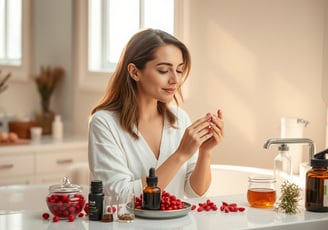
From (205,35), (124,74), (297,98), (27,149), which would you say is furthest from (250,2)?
(27,149)

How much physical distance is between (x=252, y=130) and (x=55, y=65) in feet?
6.17

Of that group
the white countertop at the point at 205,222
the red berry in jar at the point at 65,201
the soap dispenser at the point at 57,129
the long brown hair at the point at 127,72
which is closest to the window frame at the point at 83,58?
the soap dispenser at the point at 57,129

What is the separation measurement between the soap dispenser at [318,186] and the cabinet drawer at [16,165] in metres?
2.54

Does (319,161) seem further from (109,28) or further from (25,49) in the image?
(25,49)

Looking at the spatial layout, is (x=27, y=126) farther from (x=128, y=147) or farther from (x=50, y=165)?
(x=128, y=147)

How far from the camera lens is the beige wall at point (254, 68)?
3771mm

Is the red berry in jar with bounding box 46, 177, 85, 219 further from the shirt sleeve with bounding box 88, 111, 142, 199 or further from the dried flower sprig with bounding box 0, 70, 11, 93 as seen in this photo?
the dried flower sprig with bounding box 0, 70, 11, 93

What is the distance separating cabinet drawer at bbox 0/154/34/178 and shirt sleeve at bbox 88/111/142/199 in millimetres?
1922

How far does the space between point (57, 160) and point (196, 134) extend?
7.85 feet

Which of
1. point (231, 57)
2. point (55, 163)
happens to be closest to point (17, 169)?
point (55, 163)

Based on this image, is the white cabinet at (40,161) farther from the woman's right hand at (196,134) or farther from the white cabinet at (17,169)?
the woman's right hand at (196,134)

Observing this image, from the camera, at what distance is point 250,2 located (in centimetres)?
390

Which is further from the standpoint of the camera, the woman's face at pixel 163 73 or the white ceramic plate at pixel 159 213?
the woman's face at pixel 163 73

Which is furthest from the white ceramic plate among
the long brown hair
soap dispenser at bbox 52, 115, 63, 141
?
soap dispenser at bbox 52, 115, 63, 141
